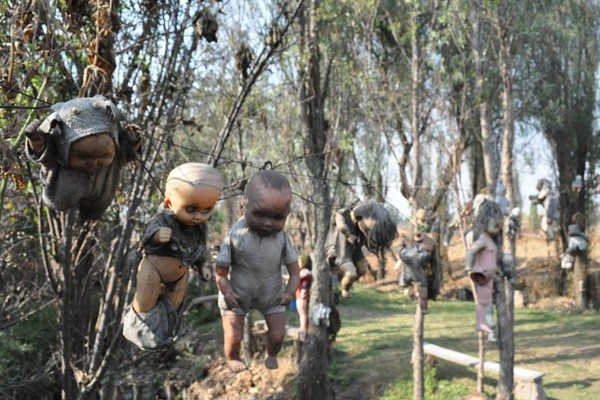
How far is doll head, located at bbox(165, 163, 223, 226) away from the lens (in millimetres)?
2365

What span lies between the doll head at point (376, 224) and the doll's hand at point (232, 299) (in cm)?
96

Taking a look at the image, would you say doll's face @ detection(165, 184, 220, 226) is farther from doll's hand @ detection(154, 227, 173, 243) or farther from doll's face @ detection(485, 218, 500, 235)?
doll's face @ detection(485, 218, 500, 235)

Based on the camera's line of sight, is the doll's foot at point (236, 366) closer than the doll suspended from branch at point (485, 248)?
Yes

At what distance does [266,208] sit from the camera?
8.70 feet

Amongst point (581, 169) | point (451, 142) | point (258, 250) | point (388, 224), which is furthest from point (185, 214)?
Answer: point (581, 169)

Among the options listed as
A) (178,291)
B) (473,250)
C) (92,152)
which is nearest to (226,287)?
(178,291)

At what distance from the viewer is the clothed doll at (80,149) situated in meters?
2.04

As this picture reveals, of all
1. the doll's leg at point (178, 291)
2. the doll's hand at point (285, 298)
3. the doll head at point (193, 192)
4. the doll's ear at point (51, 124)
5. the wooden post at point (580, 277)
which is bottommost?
the wooden post at point (580, 277)

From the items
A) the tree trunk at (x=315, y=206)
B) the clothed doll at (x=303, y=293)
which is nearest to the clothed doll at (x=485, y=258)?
the tree trunk at (x=315, y=206)

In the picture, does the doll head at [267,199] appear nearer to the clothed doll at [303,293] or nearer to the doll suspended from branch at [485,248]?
the doll suspended from branch at [485,248]

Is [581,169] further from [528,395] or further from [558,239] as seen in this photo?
[528,395]

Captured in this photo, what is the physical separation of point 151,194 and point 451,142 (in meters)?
4.86

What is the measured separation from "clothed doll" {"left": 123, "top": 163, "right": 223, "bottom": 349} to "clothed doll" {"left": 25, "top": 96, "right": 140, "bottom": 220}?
249 mm

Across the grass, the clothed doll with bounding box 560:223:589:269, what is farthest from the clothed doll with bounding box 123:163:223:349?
the clothed doll with bounding box 560:223:589:269
